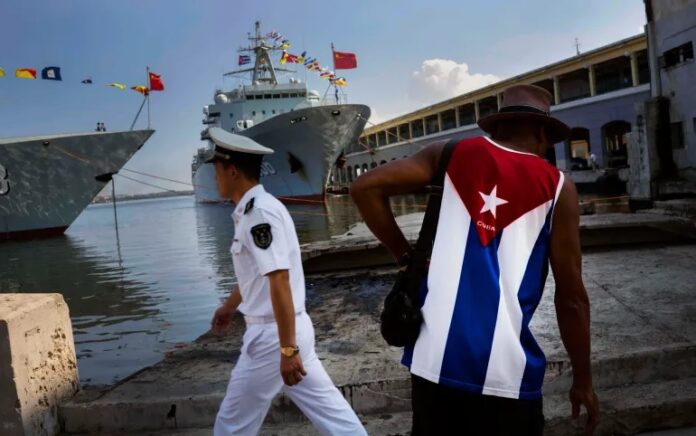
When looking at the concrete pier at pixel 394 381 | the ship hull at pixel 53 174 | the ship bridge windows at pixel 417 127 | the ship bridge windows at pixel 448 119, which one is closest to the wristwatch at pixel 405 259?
the concrete pier at pixel 394 381

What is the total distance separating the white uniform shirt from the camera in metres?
2.10

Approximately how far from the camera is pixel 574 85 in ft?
110

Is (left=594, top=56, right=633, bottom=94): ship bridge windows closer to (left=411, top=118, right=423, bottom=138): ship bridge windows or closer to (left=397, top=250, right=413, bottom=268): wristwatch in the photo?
(left=411, top=118, right=423, bottom=138): ship bridge windows

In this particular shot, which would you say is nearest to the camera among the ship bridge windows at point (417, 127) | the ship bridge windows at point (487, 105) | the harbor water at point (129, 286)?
the harbor water at point (129, 286)

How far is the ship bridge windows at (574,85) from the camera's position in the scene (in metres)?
32.7

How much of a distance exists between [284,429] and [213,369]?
0.93 m

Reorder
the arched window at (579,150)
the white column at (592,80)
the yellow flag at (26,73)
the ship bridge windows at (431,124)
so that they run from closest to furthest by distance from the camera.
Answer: the yellow flag at (26,73)
the white column at (592,80)
the arched window at (579,150)
the ship bridge windows at (431,124)

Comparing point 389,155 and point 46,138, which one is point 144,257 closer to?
point 46,138

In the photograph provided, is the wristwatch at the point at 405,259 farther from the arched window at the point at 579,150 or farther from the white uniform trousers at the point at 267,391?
the arched window at the point at 579,150

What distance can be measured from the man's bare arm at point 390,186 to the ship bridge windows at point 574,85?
33.9m

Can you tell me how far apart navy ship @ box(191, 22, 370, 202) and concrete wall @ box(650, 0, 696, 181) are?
1775cm

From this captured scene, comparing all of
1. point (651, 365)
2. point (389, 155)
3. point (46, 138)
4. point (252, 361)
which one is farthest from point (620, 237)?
point (389, 155)

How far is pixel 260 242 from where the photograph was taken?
211 cm

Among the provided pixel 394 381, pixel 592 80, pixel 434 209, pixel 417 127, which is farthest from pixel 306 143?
pixel 434 209
